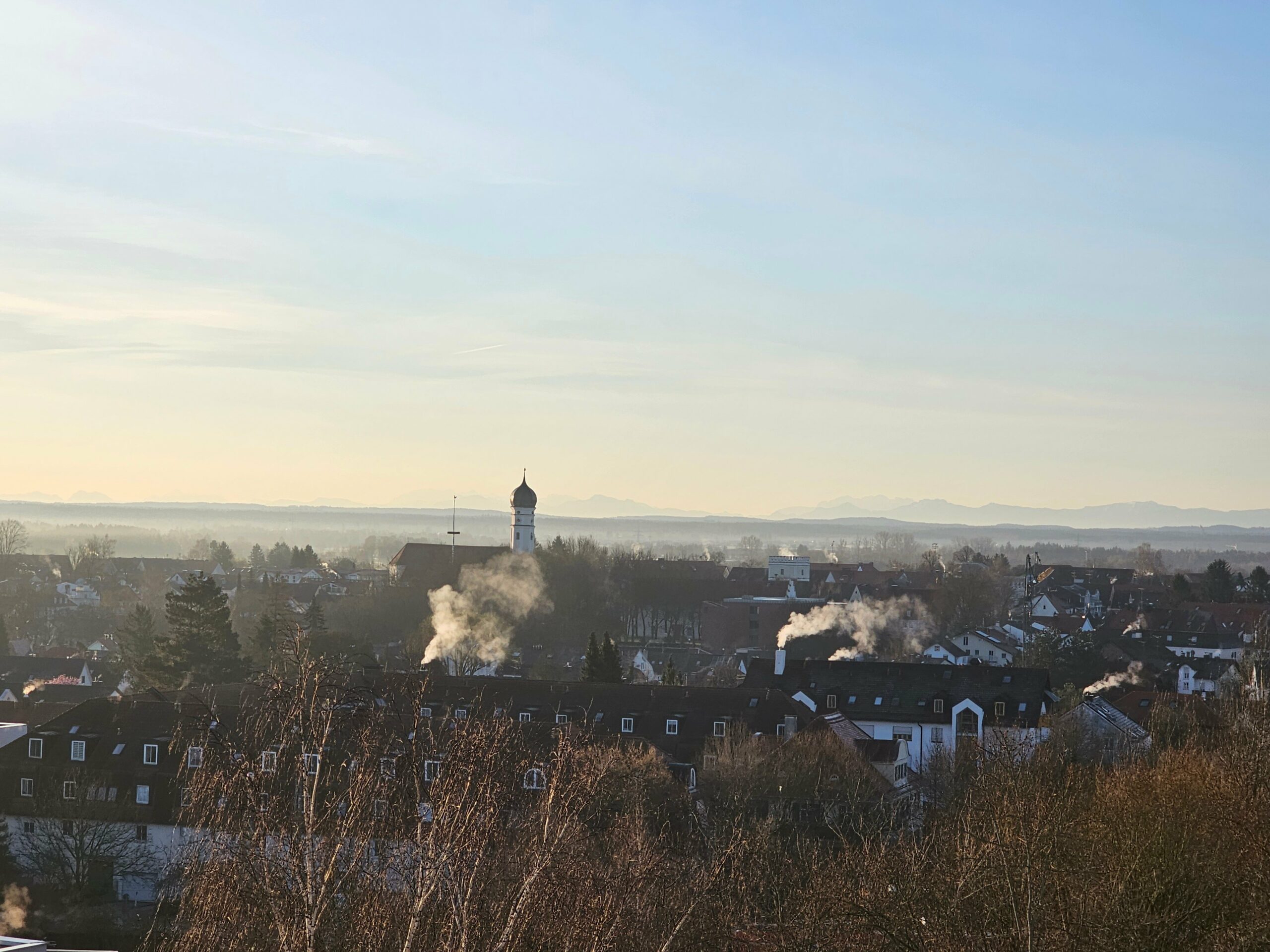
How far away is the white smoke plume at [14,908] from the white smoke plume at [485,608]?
31260 mm

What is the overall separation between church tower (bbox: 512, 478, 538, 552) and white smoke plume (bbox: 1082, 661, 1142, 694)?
4553 cm

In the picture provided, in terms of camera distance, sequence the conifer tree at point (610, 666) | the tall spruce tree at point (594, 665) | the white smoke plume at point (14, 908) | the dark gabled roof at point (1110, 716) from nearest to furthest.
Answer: the white smoke plume at point (14, 908) < the dark gabled roof at point (1110, 716) < the conifer tree at point (610, 666) < the tall spruce tree at point (594, 665)

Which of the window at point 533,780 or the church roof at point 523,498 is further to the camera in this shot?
the church roof at point 523,498

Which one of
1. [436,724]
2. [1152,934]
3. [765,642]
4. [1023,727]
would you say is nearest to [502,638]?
[765,642]

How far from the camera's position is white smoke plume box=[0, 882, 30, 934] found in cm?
2545

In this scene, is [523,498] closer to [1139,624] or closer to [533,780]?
[1139,624]

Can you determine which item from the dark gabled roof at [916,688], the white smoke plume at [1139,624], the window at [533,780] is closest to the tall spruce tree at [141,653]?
the dark gabled roof at [916,688]

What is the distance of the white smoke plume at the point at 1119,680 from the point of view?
55025 millimetres

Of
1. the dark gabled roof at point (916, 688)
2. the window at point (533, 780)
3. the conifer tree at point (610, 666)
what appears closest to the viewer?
the window at point (533, 780)

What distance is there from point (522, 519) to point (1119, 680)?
4831cm

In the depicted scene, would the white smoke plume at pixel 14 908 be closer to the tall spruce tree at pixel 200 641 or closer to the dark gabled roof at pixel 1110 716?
the tall spruce tree at pixel 200 641

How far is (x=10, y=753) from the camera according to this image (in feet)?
110

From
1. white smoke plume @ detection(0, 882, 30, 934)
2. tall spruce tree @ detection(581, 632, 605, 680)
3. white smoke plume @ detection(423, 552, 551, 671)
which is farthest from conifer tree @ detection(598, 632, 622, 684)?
white smoke plume @ detection(0, 882, 30, 934)

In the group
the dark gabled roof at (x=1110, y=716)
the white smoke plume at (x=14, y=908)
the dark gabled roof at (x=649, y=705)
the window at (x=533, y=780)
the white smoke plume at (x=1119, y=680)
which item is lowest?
the white smoke plume at (x=14, y=908)
